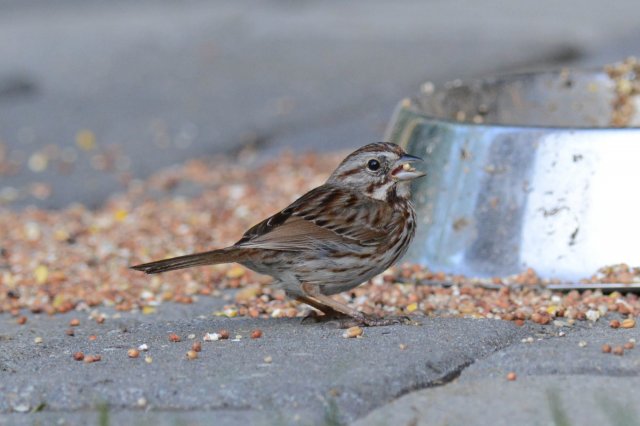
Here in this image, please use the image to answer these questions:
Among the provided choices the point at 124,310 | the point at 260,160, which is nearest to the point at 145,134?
the point at 260,160

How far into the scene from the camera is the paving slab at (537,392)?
3.33m

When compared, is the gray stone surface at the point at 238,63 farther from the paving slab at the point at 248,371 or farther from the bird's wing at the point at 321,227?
the paving slab at the point at 248,371

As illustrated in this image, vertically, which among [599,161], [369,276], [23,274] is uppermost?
[599,161]

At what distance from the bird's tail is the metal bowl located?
1.36 m

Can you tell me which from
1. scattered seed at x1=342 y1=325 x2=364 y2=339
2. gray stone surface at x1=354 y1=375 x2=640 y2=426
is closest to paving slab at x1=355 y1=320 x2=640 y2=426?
gray stone surface at x1=354 y1=375 x2=640 y2=426

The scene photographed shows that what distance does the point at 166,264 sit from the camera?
4441 mm

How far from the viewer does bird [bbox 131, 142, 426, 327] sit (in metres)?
4.70

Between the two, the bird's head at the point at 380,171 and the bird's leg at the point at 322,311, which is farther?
the bird's head at the point at 380,171

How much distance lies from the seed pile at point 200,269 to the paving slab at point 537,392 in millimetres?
671

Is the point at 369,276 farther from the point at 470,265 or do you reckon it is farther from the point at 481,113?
the point at 481,113

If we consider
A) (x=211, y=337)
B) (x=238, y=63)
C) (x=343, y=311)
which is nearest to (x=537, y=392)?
(x=343, y=311)

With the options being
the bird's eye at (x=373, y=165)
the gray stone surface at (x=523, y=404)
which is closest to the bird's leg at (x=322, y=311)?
the bird's eye at (x=373, y=165)

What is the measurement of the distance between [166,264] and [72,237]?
295cm

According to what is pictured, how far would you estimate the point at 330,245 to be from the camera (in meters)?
4.75
